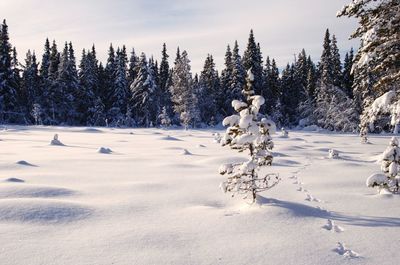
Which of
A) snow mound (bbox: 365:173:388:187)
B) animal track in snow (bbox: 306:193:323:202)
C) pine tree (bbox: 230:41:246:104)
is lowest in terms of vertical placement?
animal track in snow (bbox: 306:193:323:202)

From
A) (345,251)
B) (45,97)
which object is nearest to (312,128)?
(45,97)

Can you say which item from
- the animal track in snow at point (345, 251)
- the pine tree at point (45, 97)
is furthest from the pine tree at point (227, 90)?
the animal track in snow at point (345, 251)

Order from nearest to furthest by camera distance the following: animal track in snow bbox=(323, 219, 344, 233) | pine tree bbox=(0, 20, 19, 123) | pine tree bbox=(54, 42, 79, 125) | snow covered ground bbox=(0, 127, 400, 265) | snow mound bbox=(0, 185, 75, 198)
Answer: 1. snow covered ground bbox=(0, 127, 400, 265)
2. animal track in snow bbox=(323, 219, 344, 233)
3. snow mound bbox=(0, 185, 75, 198)
4. pine tree bbox=(0, 20, 19, 123)
5. pine tree bbox=(54, 42, 79, 125)

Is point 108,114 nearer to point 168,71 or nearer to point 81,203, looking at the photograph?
point 168,71

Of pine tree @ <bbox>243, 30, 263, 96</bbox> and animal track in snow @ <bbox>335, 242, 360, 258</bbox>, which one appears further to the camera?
pine tree @ <bbox>243, 30, 263, 96</bbox>

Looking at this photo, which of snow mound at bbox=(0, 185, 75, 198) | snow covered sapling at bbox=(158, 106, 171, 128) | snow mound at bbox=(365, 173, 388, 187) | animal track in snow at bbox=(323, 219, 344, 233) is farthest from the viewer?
snow covered sapling at bbox=(158, 106, 171, 128)

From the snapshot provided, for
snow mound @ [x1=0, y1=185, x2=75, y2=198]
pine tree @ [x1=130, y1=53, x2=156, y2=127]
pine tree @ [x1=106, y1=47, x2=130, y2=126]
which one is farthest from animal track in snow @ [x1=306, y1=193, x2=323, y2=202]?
pine tree @ [x1=106, y1=47, x2=130, y2=126]

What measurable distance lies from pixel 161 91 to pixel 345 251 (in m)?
59.3

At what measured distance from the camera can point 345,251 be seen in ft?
20.8

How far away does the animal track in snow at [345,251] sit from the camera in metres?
6.14

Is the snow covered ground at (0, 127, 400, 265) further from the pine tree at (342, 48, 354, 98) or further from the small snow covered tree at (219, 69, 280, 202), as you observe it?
the pine tree at (342, 48, 354, 98)

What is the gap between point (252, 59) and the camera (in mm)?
60031

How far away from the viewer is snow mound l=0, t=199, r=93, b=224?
746 cm

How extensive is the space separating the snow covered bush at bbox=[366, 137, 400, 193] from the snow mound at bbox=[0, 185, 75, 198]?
776 centimetres
